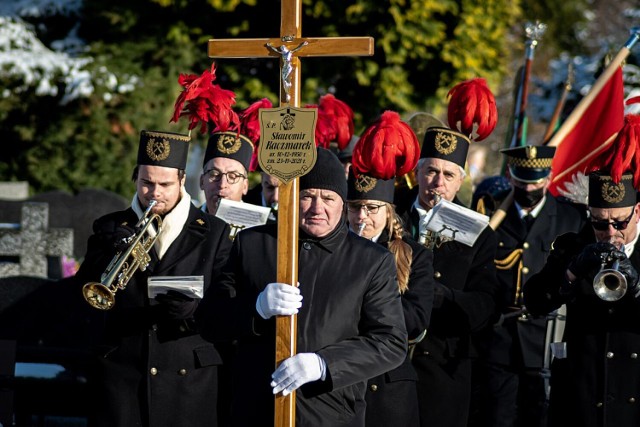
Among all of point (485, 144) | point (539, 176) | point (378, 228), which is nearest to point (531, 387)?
point (539, 176)

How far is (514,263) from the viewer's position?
8.34 m

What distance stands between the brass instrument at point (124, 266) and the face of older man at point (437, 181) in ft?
5.96

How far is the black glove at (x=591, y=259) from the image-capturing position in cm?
579

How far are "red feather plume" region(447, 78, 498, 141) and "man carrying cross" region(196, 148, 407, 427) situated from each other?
262 centimetres

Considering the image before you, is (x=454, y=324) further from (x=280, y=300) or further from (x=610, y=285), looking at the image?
(x=280, y=300)

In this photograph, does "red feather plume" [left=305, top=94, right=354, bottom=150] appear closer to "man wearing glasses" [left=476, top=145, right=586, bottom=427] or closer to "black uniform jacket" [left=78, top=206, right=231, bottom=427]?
"man wearing glasses" [left=476, top=145, right=586, bottom=427]

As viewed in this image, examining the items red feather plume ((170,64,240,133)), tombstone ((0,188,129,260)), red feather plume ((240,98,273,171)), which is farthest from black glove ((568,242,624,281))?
tombstone ((0,188,129,260))

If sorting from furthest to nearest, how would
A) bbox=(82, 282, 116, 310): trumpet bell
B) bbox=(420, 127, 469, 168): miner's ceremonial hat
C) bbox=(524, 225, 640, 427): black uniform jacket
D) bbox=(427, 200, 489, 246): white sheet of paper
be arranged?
bbox=(420, 127, 469, 168): miner's ceremonial hat → bbox=(427, 200, 489, 246): white sheet of paper → bbox=(524, 225, 640, 427): black uniform jacket → bbox=(82, 282, 116, 310): trumpet bell

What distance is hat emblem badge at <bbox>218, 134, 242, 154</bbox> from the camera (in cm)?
757

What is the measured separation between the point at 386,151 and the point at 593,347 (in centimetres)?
149

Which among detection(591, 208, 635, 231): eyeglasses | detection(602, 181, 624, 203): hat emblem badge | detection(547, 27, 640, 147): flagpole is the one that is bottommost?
detection(591, 208, 635, 231): eyeglasses

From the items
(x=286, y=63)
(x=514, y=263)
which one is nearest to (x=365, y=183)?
(x=286, y=63)

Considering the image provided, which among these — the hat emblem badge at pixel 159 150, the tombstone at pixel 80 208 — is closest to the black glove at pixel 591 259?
the hat emblem badge at pixel 159 150

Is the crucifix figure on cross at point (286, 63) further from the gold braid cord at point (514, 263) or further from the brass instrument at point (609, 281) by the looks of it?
the gold braid cord at point (514, 263)
